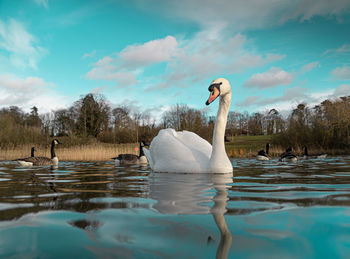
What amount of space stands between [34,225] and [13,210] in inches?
27.9

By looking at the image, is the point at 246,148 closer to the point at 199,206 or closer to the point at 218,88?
the point at 218,88

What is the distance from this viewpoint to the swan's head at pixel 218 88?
5661 mm

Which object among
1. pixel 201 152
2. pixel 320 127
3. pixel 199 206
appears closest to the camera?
pixel 199 206

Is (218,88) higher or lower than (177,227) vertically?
higher

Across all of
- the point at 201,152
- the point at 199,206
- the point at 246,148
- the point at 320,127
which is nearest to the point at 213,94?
the point at 201,152

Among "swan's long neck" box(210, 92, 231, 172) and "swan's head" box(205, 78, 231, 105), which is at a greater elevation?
"swan's head" box(205, 78, 231, 105)

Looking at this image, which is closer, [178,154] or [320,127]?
[178,154]

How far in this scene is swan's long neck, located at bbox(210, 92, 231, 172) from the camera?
580 cm

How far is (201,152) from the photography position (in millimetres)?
6590

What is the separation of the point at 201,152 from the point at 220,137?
2.16ft

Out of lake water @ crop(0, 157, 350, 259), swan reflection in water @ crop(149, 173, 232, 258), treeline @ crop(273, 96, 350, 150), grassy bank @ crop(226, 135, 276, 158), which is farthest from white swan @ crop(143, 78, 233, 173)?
treeline @ crop(273, 96, 350, 150)

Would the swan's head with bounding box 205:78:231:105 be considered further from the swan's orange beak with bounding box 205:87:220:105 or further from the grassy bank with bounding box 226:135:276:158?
the grassy bank with bounding box 226:135:276:158

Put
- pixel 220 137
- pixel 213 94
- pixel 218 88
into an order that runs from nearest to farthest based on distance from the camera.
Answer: pixel 213 94 < pixel 218 88 < pixel 220 137

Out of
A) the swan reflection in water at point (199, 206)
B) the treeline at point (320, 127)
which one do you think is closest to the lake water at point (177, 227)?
the swan reflection in water at point (199, 206)
